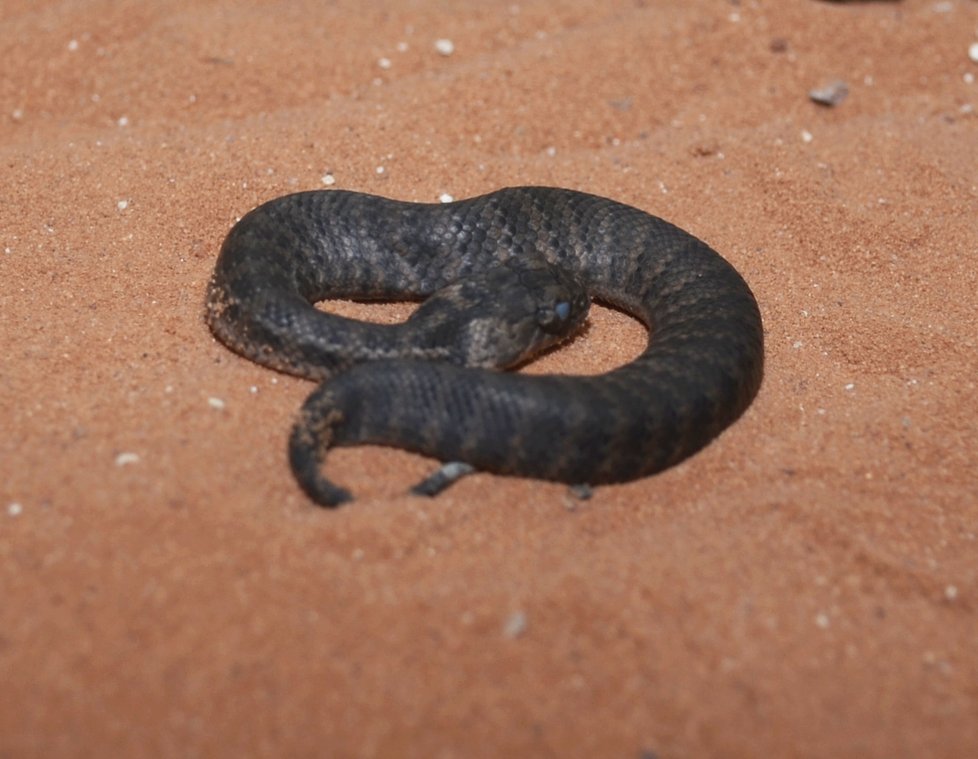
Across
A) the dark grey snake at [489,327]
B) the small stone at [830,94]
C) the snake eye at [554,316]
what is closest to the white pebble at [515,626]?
the dark grey snake at [489,327]

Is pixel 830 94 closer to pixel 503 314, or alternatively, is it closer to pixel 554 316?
pixel 554 316

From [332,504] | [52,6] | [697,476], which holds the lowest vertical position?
[697,476]

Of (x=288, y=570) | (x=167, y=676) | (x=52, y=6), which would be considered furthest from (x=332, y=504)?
(x=52, y=6)

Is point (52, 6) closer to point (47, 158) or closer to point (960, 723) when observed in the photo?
point (47, 158)

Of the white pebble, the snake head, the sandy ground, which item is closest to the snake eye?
the snake head

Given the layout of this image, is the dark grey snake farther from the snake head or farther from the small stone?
the small stone

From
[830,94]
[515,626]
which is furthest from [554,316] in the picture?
[830,94]
